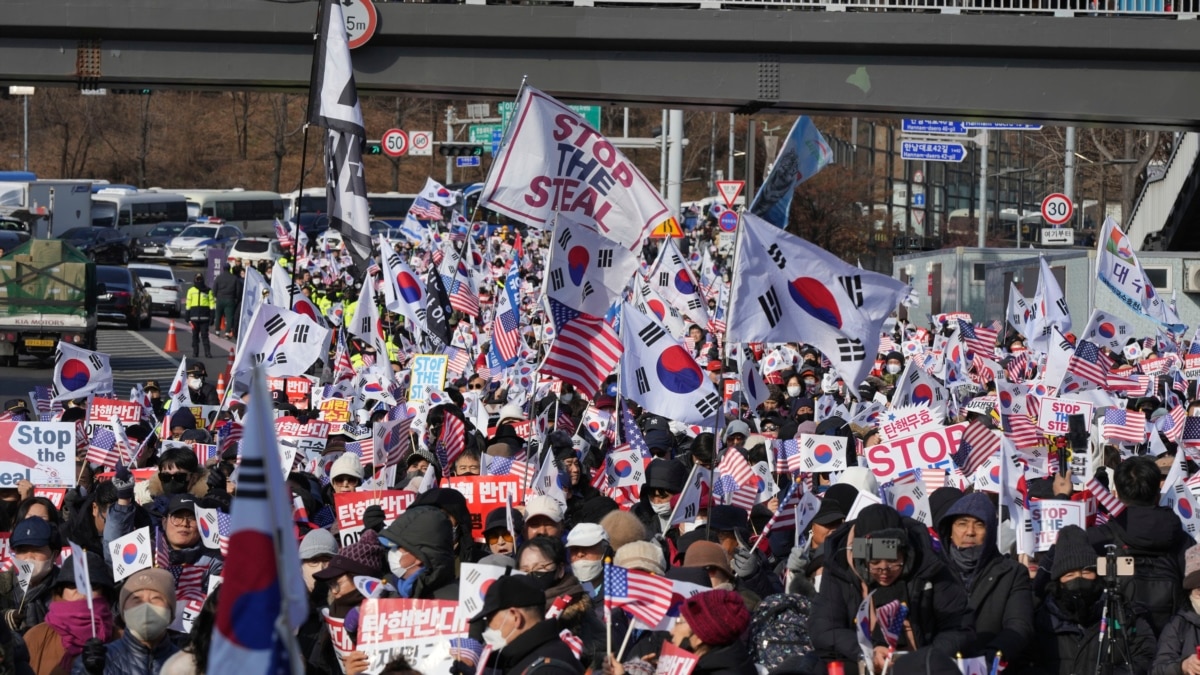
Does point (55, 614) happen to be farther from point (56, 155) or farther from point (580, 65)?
point (56, 155)

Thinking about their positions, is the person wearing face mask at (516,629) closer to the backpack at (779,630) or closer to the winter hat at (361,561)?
the backpack at (779,630)

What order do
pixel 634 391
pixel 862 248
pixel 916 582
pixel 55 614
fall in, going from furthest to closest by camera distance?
pixel 862 248, pixel 634 391, pixel 55 614, pixel 916 582

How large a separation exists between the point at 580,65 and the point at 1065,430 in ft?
34.1

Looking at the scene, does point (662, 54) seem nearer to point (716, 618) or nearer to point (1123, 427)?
point (1123, 427)

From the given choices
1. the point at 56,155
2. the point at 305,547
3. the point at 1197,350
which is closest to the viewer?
the point at 305,547

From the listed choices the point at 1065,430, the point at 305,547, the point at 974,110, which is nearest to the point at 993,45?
the point at 974,110

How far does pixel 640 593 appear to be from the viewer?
642 centimetres

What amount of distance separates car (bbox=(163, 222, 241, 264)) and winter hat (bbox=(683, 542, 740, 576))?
54.0m

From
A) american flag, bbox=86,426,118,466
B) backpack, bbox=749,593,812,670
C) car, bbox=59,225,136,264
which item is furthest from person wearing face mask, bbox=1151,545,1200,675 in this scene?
car, bbox=59,225,136,264

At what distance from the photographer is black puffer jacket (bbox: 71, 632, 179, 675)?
6.39m

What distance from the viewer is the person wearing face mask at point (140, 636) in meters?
6.42

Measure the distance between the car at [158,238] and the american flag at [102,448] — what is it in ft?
165

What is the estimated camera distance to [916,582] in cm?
649

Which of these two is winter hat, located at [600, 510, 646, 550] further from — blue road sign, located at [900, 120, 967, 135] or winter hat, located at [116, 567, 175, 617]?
blue road sign, located at [900, 120, 967, 135]
